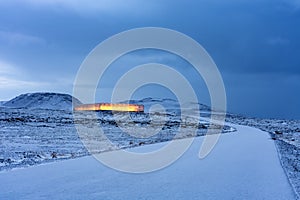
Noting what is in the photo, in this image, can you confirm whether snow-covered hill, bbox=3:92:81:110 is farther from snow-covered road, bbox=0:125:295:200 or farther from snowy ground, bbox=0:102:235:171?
snow-covered road, bbox=0:125:295:200

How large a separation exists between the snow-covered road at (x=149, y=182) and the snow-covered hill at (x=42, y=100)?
138 meters

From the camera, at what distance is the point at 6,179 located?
10.1m

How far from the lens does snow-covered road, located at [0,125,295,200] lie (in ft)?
28.0

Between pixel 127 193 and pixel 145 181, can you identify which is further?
pixel 145 181

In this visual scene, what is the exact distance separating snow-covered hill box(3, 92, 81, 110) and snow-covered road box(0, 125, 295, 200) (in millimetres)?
138460

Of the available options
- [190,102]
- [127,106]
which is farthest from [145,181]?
[190,102]

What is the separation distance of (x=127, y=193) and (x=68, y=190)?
1231 mm

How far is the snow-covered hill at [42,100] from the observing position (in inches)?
6043

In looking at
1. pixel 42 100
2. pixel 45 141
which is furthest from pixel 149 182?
pixel 42 100

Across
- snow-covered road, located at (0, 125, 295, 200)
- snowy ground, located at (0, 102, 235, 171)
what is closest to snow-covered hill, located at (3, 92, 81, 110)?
snowy ground, located at (0, 102, 235, 171)

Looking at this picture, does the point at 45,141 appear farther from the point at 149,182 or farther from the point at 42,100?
the point at 42,100

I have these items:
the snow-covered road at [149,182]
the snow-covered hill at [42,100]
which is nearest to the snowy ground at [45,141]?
the snow-covered road at [149,182]

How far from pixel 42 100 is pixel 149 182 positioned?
160661 mm

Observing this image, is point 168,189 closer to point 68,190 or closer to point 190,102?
point 68,190
